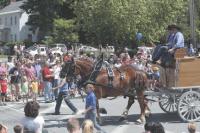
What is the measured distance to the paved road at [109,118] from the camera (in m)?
15.1

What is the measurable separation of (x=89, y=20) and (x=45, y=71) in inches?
1190

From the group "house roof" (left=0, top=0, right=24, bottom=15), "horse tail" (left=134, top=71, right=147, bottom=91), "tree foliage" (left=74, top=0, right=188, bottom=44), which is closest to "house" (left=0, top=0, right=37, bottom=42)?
"house roof" (left=0, top=0, right=24, bottom=15)

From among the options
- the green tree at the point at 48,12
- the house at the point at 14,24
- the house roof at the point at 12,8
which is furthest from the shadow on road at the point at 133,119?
the house roof at the point at 12,8

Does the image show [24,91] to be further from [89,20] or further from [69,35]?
[69,35]

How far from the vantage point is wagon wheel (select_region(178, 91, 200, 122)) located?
1566 cm

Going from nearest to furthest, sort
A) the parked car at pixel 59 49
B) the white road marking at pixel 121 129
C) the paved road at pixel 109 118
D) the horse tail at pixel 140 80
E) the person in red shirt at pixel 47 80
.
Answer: the white road marking at pixel 121 129 → the paved road at pixel 109 118 → the horse tail at pixel 140 80 → the person in red shirt at pixel 47 80 → the parked car at pixel 59 49

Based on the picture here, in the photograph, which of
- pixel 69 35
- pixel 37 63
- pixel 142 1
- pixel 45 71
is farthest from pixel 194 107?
pixel 69 35

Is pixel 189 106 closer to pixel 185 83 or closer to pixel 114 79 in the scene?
pixel 185 83

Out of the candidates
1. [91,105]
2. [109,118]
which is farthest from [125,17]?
[91,105]

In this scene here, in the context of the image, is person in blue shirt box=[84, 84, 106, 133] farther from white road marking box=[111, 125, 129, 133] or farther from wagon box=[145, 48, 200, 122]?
wagon box=[145, 48, 200, 122]

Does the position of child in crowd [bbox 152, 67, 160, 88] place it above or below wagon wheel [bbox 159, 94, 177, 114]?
above

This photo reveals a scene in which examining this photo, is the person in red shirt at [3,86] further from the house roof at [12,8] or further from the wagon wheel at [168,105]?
the house roof at [12,8]

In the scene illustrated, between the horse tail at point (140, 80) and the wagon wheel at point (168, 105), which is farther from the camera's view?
the wagon wheel at point (168, 105)

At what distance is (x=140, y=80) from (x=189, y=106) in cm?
152
